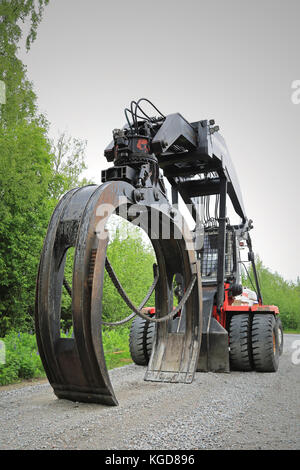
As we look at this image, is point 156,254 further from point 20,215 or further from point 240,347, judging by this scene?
point 20,215

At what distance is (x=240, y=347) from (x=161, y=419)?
12.5 feet

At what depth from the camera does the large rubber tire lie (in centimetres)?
841

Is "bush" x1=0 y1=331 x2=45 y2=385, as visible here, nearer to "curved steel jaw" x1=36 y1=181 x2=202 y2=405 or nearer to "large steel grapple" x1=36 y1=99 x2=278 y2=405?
"large steel grapple" x1=36 y1=99 x2=278 y2=405

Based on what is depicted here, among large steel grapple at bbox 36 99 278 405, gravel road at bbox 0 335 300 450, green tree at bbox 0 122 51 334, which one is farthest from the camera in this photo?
green tree at bbox 0 122 51 334

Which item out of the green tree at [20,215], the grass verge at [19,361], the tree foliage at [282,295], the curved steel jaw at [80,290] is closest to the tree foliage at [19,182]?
the green tree at [20,215]

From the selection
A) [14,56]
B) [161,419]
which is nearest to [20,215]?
[14,56]

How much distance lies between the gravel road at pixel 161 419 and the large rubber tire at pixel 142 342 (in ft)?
6.51

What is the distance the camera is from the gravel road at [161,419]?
3566 mm

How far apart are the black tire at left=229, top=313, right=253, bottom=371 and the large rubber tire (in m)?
1.60

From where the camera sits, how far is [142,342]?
8.42 metres

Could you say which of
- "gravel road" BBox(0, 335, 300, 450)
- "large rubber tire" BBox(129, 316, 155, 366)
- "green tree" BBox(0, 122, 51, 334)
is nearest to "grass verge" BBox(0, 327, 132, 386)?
"large rubber tire" BBox(129, 316, 155, 366)

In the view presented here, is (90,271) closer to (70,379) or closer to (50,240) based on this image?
(50,240)
